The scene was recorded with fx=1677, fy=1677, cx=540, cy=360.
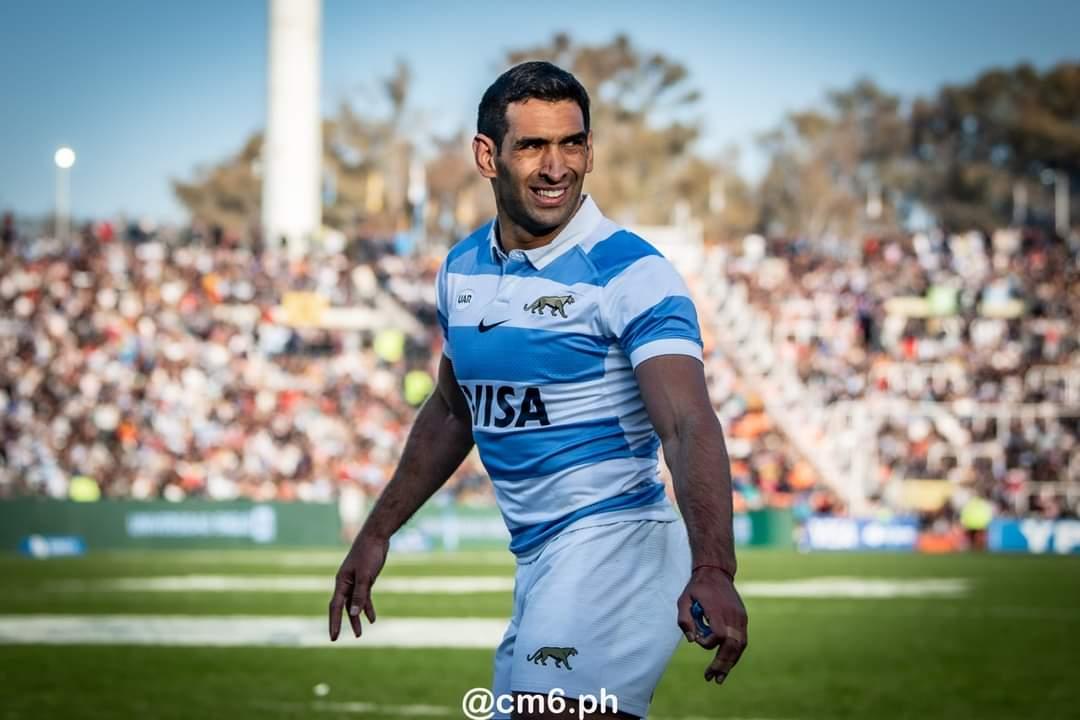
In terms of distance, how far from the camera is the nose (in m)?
4.56

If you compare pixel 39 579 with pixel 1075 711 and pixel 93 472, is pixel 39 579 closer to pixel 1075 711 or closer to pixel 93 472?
pixel 93 472

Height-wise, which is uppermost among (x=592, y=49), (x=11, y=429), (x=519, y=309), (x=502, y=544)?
(x=592, y=49)

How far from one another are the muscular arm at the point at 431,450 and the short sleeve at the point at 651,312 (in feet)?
3.45

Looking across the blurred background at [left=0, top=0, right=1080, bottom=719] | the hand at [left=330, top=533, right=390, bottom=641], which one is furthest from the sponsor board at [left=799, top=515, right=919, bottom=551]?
the hand at [left=330, top=533, right=390, bottom=641]

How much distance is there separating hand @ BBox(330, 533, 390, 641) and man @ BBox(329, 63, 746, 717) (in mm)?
585

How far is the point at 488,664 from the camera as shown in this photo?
13547mm

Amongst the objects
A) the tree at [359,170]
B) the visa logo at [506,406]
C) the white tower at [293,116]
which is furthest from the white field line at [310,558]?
the tree at [359,170]

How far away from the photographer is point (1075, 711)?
434 inches

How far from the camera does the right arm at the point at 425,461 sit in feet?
17.4

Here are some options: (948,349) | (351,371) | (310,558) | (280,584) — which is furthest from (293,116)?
(280,584)

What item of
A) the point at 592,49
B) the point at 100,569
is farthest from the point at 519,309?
the point at 592,49

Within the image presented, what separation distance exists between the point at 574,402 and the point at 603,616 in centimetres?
58

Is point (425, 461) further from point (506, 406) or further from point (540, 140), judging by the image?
point (540, 140)

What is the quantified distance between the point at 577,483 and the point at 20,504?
29607 mm
